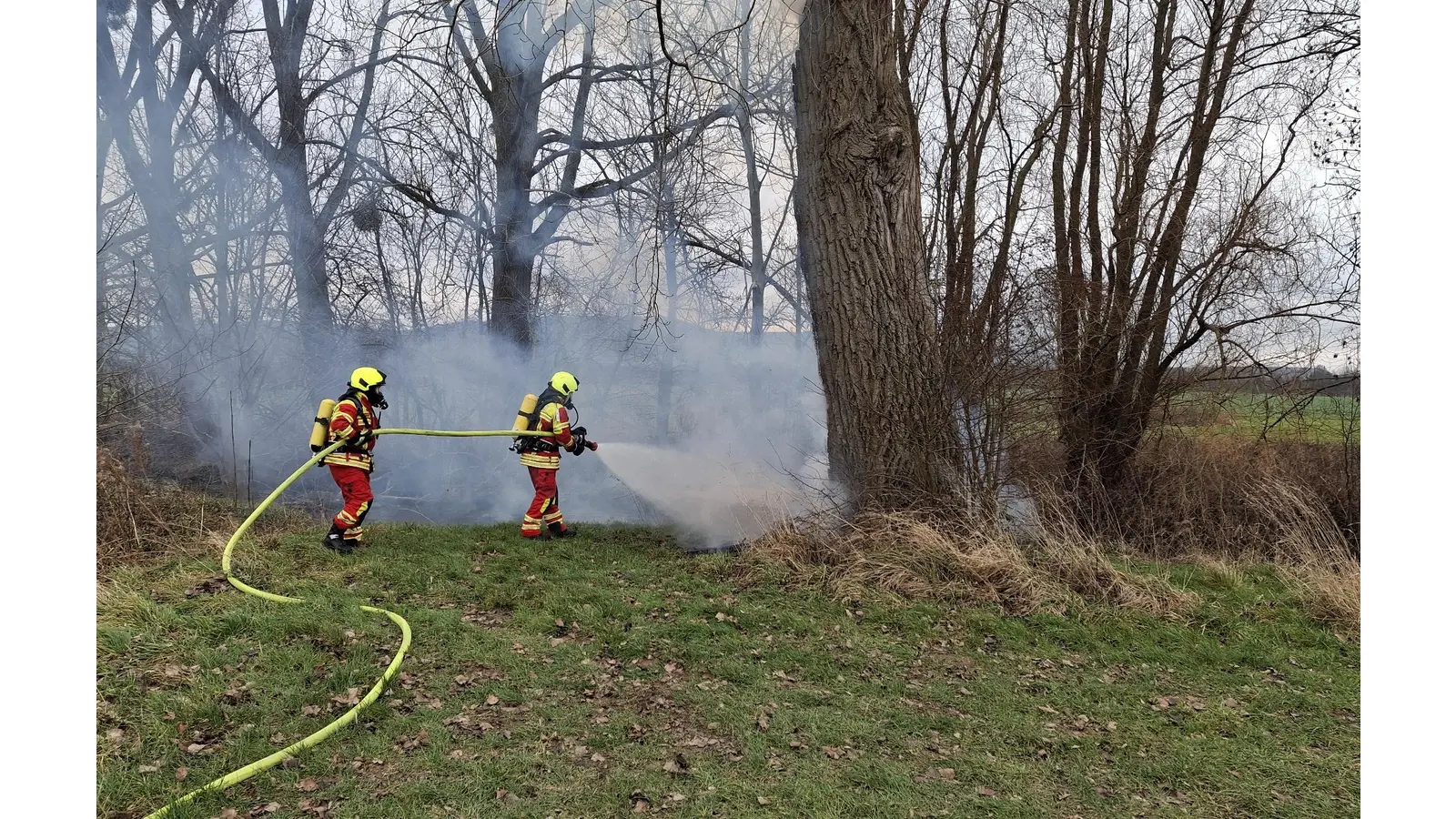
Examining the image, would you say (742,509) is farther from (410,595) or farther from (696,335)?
(696,335)

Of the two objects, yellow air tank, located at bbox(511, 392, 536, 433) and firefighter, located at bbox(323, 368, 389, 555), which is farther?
yellow air tank, located at bbox(511, 392, 536, 433)

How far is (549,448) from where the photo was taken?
7.06m

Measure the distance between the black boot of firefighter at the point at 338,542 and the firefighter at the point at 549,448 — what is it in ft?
5.12

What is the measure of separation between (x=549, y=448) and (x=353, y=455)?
5.74ft

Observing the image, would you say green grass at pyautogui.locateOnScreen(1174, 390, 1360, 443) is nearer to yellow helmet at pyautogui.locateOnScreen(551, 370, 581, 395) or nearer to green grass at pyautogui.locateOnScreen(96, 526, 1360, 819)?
green grass at pyautogui.locateOnScreen(96, 526, 1360, 819)

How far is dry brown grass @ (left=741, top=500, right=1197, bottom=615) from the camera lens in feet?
16.4

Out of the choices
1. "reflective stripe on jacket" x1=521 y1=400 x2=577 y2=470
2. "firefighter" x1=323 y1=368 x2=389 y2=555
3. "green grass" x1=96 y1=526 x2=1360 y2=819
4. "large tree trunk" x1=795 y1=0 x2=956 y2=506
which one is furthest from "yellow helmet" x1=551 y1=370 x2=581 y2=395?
"large tree trunk" x1=795 y1=0 x2=956 y2=506

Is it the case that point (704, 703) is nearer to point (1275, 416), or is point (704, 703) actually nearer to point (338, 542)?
point (338, 542)

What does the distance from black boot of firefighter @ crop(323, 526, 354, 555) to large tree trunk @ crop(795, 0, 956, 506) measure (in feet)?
14.3

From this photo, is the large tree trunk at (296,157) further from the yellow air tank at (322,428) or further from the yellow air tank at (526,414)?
the yellow air tank at (526,414)

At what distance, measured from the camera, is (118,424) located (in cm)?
766

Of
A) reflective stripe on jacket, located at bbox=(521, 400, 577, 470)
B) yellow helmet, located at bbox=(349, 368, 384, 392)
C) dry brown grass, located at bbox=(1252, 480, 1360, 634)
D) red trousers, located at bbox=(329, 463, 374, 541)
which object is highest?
yellow helmet, located at bbox=(349, 368, 384, 392)

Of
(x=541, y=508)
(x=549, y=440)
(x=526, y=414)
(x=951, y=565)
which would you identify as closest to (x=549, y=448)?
(x=549, y=440)

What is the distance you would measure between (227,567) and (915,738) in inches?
184
